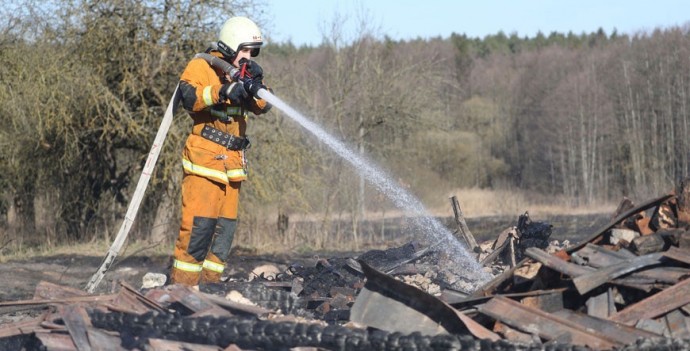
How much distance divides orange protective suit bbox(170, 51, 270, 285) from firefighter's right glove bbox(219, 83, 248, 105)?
0.05 metres

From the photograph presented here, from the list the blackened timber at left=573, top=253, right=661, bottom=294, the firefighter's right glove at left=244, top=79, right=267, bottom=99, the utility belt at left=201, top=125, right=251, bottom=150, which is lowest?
the blackened timber at left=573, top=253, right=661, bottom=294

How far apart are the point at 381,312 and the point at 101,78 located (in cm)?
1594

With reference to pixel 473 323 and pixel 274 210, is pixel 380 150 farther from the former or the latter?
pixel 473 323

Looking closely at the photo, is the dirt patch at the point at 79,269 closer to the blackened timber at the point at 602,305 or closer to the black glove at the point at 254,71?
the black glove at the point at 254,71

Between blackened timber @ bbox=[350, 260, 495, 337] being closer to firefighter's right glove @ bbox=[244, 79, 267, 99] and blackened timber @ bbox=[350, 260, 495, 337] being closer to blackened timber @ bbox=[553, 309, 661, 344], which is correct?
blackened timber @ bbox=[553, 309, 661, 344]

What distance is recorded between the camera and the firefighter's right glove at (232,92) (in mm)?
6957

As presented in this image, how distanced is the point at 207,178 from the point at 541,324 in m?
3.32

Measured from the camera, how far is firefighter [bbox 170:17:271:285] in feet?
23.5

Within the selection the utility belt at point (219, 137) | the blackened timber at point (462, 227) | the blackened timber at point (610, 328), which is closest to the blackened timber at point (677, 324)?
the blackened timber at point (610, 328)

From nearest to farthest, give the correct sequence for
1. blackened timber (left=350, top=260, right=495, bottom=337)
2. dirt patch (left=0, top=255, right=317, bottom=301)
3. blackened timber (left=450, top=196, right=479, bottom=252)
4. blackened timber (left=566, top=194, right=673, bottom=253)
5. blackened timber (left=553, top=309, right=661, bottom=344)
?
blackened timber (left=553, top=309, right=661, bottom=344) < blackened timber (left=350, top=260, right=495, bottom=337) < blackened timber (left=566, top=194, right=673, bottom=253) < blackened timber (left=450, top=196, right=479, bottom=252) < dirt patch (left=0, top=255, right=317, bottom=301)

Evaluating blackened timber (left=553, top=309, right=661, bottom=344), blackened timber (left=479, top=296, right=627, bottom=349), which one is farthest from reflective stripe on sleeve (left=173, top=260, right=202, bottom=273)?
blackened timber (left=553, top=309, right=661, bottom=344)

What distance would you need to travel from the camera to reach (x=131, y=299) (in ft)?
17.7

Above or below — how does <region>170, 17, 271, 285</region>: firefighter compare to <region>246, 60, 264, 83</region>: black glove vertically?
below

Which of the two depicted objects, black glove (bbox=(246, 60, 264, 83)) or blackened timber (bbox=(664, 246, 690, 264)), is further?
black glove (bbox=(246, 60, 264, 83))
